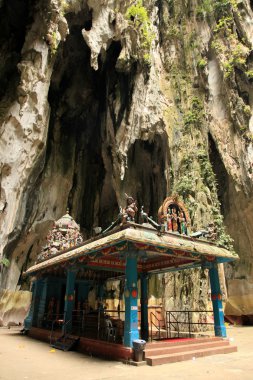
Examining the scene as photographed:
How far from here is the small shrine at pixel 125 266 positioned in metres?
7.59

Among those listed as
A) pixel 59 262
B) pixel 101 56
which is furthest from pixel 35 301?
Result: pixel 101 56

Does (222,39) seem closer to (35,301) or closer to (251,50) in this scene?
(251,50)

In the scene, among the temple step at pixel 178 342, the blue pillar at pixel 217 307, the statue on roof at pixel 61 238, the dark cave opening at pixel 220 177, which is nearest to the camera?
the temple step at pixel 178 342

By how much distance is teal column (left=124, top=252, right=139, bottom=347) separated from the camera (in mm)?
7113

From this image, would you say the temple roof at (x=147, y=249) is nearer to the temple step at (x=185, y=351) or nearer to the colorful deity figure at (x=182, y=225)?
the colorful deity figure at (x=182, y=225)

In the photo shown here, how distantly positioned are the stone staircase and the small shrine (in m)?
0.51

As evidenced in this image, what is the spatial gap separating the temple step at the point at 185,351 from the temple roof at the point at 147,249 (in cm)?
235

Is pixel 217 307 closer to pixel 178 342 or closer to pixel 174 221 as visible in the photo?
pixel 178 342

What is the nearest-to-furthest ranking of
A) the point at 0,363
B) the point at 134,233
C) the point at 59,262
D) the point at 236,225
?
1. the point at 0,363
2. the point at 134,233
3. the point at 59,262
4. the point at 236,225

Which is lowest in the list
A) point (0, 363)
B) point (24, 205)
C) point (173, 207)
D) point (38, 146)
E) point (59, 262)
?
point (0, 363)

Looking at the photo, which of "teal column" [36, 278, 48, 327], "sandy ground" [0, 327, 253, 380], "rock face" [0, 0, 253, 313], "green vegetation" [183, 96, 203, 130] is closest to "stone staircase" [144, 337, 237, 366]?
"sandy ground" [0, 327, 253, 380]

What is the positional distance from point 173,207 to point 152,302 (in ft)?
41.2

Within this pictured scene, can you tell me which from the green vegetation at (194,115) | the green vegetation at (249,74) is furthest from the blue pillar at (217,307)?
the green vegetation at (249,74)

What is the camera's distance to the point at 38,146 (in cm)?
1628
